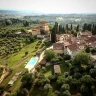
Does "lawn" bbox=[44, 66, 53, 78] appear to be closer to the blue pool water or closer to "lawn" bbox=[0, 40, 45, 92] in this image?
the blue pool water

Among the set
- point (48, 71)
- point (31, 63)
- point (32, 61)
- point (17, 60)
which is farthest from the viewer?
point (17, 60)

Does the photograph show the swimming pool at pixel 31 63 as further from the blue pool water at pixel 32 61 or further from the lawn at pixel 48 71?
the lawn at pixel 48 71

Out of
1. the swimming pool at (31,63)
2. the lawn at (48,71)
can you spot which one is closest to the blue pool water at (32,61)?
the swimming pool at (31,63)

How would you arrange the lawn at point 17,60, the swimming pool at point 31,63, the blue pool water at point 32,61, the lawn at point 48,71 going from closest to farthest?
1. the lawn at point 48,71
2. the lawn at point 17,60
3. the swimming pool at point 31,63
4. the blue pool water at point 32,61

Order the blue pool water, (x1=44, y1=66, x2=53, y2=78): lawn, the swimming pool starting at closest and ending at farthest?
(x1=44, y1=66, x2=53, y2=78): lawn
the swimming pool
the blue pool water

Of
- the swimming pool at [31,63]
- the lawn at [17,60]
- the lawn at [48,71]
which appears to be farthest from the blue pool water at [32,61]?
the lawn at [48,71]

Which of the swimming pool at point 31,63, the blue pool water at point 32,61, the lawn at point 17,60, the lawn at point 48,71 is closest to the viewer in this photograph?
the lawn at point 48,71

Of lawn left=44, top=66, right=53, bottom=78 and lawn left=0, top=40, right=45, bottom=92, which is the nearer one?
lawn left=44, top=66, right=53, bottom=78

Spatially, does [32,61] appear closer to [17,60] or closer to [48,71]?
[17,60]

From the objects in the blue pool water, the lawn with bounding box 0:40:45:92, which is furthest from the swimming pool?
the lawn with bounding box 0:40:45:92

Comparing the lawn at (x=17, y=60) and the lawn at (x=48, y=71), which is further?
the lawn at (x=17, y=60)

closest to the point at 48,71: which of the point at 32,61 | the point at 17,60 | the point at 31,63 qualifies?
the point at 31,63

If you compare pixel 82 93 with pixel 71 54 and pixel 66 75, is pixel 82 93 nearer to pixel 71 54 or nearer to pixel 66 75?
pixel 66 75
